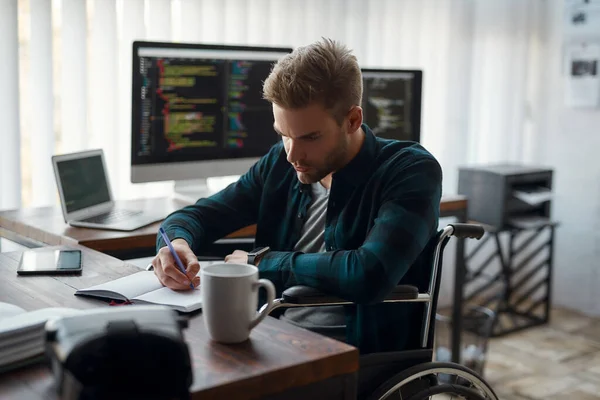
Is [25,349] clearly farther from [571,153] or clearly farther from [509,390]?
[571,153]

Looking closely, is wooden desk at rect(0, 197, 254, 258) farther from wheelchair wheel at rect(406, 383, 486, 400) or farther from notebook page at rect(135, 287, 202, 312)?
wheelchair wheel at rect(406, 383, 486, 400)

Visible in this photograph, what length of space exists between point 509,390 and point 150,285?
1995 millimetres

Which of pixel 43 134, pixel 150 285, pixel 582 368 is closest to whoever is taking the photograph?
pixel 150 285

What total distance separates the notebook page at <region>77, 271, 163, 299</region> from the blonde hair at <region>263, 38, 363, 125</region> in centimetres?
44

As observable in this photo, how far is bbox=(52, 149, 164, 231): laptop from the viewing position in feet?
7.02

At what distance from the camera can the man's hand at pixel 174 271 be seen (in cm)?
141

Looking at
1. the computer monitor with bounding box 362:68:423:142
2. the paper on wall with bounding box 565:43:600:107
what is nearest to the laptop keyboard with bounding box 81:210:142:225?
the computer monitor with bounding box 362:68:423:142

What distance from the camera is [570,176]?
4062 millimetres

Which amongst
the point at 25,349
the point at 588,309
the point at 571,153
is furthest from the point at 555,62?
the point at 25,349

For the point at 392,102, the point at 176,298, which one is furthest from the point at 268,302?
the point at 392,102

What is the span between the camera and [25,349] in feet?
3.46

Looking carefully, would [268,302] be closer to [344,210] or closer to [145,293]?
[145,293]

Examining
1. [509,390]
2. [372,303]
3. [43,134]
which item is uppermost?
[43,134]

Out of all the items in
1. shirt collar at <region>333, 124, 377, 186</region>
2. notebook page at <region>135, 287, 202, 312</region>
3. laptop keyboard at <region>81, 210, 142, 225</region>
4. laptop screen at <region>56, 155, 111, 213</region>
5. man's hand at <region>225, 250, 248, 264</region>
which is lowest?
notebook page at <region>135, 287, 202, 312</region>
